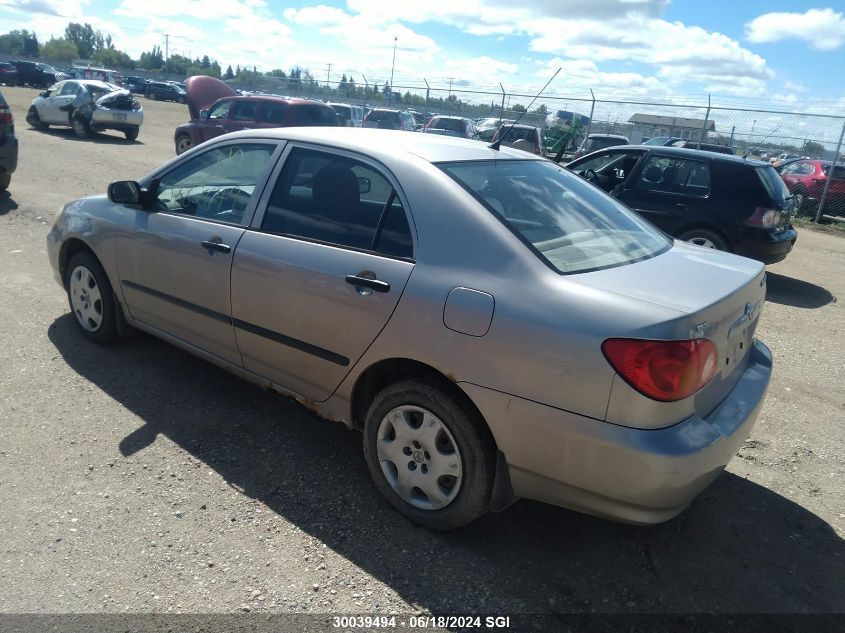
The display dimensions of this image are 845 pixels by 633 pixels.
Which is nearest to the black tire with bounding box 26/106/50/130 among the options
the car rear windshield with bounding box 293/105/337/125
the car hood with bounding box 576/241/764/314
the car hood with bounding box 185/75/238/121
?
the car hood with bounding box 185/75/238/121

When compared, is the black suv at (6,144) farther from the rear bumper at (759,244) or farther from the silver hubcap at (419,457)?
the rear bumper at (759,244)

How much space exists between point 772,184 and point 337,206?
6774mm

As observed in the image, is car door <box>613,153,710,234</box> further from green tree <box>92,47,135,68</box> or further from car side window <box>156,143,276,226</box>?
green tree <box>92,47,135,68</box>

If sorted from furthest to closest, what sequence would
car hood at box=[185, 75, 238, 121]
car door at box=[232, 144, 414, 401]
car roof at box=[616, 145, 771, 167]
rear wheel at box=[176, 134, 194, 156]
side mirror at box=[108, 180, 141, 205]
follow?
car hood at box=[185, 75, 238, 121]
rear wheel at box=[176, 134, 194, 156]
car roof at box=[616, 145, 771, 167]
side mirror at box=[108, 180, 141, 205]
car door at box=[232, 144, 414, 401]

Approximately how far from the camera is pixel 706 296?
2656 millimetres

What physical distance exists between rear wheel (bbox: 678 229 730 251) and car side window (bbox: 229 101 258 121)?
34.7 feet

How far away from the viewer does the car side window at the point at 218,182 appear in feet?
12.3

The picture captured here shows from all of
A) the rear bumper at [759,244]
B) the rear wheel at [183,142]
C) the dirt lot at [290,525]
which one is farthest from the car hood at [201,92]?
the dirt lot at [290,525]

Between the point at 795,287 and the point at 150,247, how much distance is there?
807cm

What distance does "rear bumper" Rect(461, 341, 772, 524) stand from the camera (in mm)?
2393

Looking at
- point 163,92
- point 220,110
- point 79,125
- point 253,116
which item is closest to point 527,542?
point 253,116

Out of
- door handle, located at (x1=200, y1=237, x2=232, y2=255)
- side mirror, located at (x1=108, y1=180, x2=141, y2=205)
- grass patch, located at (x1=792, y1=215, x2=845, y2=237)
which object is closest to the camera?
door handle, located at (x1=200, y1=237, x2=232, y2=255)

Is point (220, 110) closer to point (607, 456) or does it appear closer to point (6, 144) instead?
point (6, 144)

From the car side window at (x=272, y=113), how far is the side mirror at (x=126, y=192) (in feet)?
36.4
